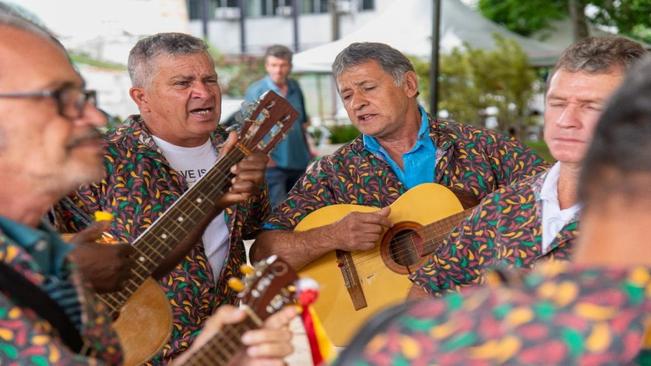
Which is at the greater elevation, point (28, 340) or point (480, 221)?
point (28, 340)

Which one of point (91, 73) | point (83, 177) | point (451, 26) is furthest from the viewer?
point (91, 73)

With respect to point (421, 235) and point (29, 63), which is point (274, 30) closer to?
point (421, 235)

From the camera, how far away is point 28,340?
163cm

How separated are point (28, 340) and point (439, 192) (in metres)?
2.21

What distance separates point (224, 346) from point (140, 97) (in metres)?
1.84

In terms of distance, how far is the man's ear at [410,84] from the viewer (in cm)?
386

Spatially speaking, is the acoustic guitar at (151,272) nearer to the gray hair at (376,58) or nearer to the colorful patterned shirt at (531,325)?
the gray hair at (376,58)

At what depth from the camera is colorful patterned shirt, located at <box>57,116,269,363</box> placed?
322 cm

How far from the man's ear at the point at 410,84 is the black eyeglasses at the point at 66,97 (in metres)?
2.17

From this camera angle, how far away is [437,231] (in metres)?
3.59

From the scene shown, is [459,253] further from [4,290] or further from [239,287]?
[4,290]

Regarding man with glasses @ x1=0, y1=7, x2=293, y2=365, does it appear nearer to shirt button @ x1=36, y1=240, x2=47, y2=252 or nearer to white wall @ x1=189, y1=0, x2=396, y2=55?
shirt button @ x1=36, y1=240, x2=47, y2=252

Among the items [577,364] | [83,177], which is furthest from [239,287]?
[577,364]

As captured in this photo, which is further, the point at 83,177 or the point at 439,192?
the point at 439,192
